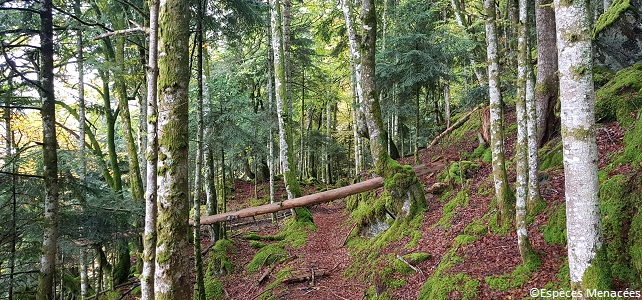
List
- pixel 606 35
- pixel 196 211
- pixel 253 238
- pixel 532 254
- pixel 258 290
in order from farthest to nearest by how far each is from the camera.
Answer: pixel 253 238 < pixel 606 35 < pixel 258 290 < pixel 196 211 < pixel 532 254

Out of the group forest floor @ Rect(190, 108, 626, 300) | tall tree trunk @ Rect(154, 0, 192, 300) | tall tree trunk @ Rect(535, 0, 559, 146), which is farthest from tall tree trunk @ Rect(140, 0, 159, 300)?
tall tree trunk @ Rect(535, 0, 559, 146)

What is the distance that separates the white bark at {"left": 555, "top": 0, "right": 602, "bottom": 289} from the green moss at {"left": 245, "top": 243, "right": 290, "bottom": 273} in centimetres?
718

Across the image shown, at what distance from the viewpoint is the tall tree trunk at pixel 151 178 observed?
3.99m

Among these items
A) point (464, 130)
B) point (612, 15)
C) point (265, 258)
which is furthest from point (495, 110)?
point (464, 130)

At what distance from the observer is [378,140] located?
8.36 meters

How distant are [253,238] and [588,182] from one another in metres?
10.1

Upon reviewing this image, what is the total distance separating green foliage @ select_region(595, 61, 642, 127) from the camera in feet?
23.7

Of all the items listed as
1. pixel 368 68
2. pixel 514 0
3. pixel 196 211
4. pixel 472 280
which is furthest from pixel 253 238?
pixel 514 0

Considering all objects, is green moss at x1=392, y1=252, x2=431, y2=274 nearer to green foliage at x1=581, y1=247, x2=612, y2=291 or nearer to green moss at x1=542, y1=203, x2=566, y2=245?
green moss at x1=542, y1=203, x2=566, y2=245

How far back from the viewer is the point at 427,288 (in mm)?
5445

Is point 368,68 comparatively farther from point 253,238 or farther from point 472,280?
point 253,238

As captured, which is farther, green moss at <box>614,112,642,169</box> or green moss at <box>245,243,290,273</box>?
green moss at <box>245,243,290,273</box>

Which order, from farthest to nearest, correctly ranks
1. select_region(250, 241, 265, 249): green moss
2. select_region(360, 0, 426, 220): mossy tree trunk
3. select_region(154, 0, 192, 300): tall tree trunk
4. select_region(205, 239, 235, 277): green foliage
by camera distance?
select_region(250, 241, 265, 249): green moss < select_region(205, 239, 235, 277): green foliage < select_region(360, 0, 426, 220): mossy tree trunk < select_region(154, 0, 192, 300): tall tree trunk

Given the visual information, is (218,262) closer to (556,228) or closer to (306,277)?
(306,277)
